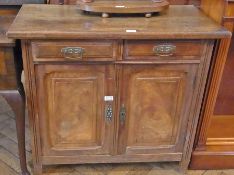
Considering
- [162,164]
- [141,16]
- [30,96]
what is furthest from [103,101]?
[162,164]

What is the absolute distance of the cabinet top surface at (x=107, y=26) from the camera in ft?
3.72

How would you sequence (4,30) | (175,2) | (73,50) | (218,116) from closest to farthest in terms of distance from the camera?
(73,50)
(4,30)
(175,2)
(218,116)

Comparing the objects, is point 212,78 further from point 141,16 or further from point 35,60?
point 35,60

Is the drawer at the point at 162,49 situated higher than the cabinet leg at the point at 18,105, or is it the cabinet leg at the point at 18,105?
the drawer at the point at 162,49

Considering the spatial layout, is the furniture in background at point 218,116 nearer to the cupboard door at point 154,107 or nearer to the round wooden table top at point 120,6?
the cupboard door at point 154,107

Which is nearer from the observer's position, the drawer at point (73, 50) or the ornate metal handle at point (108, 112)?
the drawer at point (73, 50)

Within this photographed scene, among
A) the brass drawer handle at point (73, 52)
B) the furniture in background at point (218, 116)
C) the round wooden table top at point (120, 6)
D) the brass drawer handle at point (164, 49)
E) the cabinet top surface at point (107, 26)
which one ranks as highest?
Answer: the round wooden table top at point (120, 6)

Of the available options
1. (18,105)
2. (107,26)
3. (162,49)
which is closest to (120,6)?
(107,26)

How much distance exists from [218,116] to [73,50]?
102 centimetres

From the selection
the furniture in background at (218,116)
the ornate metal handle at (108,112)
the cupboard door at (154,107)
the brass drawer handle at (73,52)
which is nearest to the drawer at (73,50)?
the brass drawer handle at (73,52)

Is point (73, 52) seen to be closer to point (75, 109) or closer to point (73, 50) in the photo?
point (73, 50)

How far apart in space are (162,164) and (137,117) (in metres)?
0.40

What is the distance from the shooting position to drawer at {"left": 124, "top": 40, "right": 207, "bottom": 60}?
3.95ft

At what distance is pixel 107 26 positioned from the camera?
121cm
